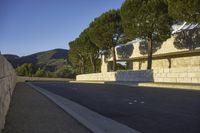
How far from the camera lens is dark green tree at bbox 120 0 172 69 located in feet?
150

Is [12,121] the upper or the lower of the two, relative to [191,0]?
lower

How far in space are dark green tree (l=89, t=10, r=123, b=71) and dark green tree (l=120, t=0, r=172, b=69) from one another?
15098 millimetres

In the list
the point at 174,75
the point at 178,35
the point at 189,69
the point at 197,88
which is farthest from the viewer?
the point at 178,35

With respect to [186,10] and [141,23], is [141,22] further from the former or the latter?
[186,10]

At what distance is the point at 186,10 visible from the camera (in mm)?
34938

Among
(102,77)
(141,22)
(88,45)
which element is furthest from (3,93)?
(88,45)

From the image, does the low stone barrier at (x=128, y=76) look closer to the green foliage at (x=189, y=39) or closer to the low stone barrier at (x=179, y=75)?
the low stone barrier at (x=179, y=75)

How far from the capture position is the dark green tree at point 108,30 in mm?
63938

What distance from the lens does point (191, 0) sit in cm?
3369

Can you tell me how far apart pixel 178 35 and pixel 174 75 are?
15.5 metres

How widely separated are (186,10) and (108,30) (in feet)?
97.4

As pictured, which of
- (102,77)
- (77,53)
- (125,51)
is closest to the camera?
(102,77)

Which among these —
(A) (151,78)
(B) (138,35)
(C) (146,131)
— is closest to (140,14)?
(B) (138,35)

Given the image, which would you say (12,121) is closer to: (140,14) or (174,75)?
(174,75)
